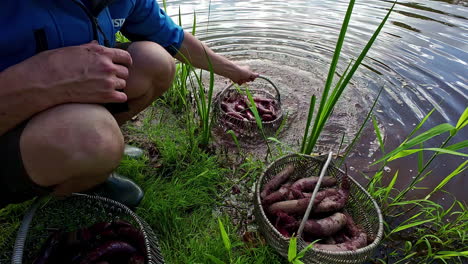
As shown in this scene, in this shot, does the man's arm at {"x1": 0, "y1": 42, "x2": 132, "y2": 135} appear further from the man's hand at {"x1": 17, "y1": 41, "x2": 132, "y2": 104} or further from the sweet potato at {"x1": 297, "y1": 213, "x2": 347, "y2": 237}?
the sweet potato at {"x1": 297, "y1": 213, "x2": 347, "y2": 237}

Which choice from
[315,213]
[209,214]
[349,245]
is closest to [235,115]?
[209,214]

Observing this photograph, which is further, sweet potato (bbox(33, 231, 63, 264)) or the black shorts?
sweet potato (bbox(33, 231, 63, 264))

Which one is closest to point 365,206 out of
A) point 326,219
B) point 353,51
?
point 326,219

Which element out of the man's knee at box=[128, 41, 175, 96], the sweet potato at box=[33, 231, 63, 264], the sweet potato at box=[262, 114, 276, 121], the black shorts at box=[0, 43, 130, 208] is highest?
the man's knee at box=[128, 41, 175, 96]

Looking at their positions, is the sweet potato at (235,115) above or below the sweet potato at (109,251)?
above

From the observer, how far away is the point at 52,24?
1.49 meters

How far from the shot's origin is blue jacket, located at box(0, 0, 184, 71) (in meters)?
1.39

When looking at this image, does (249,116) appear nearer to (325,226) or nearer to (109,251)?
(325,226)

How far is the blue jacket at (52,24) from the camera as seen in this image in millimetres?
1395

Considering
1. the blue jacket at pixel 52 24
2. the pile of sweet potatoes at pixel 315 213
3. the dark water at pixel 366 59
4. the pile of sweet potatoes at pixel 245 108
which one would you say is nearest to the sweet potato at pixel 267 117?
the pile of sweet potatoes at pixel 245 108

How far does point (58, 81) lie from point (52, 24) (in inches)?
10.3

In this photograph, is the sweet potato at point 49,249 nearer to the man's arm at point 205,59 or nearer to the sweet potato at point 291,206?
the sweet potato at point 291,206

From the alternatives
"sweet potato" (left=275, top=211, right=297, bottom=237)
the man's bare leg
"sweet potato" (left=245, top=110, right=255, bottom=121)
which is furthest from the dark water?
the man's bare leg

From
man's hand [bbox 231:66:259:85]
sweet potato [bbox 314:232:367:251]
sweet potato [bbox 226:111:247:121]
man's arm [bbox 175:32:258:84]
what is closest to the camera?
sweet potato [bbox 314:232:367:251]
